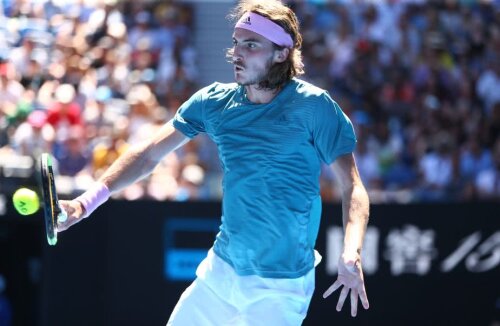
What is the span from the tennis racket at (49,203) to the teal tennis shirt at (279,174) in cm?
78

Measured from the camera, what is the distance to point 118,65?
38.5ft

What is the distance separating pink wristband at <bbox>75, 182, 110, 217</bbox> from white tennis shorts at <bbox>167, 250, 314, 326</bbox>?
2.01ft

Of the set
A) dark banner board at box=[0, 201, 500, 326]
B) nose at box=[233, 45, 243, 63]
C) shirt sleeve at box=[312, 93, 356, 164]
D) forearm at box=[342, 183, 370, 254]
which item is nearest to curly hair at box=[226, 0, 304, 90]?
nose at box=[233, 45, 243, 63]

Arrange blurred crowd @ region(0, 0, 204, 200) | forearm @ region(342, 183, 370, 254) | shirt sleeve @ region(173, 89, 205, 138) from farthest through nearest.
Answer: blurred crowd @ region(0, 0, 204, 200), shirt sleeve @ region(173, 89, 205, 138), forearm @ region(342, 183, 370, 254)

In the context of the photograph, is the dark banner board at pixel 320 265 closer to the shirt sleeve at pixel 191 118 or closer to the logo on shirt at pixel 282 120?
the shirt sleeve at pixel 191 118

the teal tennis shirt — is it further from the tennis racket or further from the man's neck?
the tennis racket

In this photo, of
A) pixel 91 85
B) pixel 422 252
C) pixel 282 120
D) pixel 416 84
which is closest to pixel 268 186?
pixel 282 120

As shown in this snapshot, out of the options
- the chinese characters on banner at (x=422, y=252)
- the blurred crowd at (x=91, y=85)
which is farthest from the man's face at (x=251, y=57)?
the chinese characters on banner at (x=422, y=252)

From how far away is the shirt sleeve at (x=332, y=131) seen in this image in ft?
14.3

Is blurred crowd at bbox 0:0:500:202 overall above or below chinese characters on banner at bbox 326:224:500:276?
above

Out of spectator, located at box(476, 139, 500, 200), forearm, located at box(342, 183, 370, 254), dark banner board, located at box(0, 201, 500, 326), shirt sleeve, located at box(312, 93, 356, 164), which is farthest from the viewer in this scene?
spectator, located at box(476, 139, 500, 200)

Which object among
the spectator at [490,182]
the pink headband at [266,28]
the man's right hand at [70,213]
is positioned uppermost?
the pink headband at [266,28]

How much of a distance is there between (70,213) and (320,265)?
521cm

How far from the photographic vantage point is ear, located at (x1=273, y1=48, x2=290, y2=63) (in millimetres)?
4535
